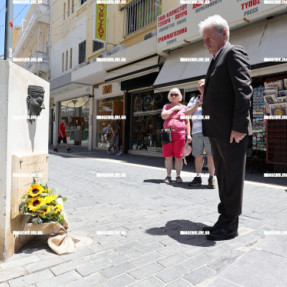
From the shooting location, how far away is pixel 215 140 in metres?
2.51

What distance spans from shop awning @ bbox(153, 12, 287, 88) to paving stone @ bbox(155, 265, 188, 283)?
17.4 feet

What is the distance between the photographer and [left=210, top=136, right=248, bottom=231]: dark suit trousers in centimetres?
235

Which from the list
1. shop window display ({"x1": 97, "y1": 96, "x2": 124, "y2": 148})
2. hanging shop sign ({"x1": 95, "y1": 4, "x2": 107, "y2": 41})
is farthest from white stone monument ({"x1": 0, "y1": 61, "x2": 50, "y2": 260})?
hanging shop sign ({"x1": 95, "y1": 4, "x2": 107, "y2": 41})

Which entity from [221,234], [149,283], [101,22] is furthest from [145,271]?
[101,22]

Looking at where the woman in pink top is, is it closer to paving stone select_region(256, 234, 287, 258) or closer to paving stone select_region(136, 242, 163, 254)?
paving stone select_region(256, 234, 287, 258)

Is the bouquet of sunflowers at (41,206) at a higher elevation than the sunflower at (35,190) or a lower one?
lower

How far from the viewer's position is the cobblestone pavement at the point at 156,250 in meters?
1.77

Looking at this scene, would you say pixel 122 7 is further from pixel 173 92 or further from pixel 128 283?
pixel 128 283

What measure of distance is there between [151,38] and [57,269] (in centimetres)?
926

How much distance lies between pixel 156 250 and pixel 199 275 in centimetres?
48

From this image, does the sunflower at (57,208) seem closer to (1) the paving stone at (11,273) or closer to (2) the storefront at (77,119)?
(1) the paving stone at (11,273)

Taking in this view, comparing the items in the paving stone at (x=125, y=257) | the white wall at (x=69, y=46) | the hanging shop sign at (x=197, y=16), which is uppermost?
the white wall at (x=69, y=46)

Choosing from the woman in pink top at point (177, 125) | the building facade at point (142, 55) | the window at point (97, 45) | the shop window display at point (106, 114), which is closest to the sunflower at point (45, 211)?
the woman in pink top at point (177, 125)

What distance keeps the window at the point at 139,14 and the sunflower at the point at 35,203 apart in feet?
33.4
